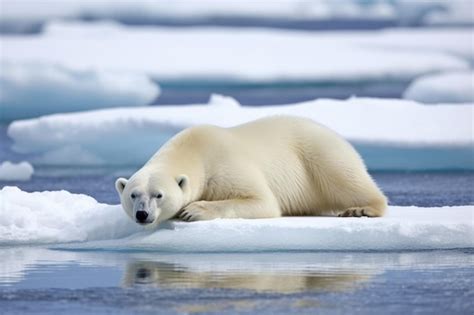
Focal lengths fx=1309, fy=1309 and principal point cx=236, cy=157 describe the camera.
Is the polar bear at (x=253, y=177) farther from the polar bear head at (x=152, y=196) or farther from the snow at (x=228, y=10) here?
the snow at (x=228, y=10)

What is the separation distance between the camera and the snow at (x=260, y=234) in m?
5.96

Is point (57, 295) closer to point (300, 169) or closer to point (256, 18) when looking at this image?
point (300, 169)

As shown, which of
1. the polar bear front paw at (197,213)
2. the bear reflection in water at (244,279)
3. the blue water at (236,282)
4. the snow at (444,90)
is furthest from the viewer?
the snow at (444,90)

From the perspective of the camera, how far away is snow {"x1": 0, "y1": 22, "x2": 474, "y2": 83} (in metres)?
17.1

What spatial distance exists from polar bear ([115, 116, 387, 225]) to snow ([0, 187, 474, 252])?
0.49ft

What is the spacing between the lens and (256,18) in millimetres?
22906

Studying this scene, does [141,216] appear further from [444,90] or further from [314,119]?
[444,90]

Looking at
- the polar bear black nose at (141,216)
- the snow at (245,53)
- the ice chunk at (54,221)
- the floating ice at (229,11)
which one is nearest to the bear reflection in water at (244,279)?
the polar bear black nose at (141,216)

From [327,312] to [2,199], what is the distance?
2573 millimetres

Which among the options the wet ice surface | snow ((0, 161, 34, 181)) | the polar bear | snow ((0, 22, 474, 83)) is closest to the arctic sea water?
the wet ice surface

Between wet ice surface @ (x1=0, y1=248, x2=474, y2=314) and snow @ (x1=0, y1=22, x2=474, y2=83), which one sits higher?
snow @ (x1=0, y1=22, x2=474, y2=83)

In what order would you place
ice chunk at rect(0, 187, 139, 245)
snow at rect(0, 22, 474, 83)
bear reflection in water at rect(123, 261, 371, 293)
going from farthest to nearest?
1. snow at rect(0, 22, 474, 83)
2. ice chunk at rect(0, 187, 139, 245)
3. bear reflection in water at rect(123, 261, 371, 293)

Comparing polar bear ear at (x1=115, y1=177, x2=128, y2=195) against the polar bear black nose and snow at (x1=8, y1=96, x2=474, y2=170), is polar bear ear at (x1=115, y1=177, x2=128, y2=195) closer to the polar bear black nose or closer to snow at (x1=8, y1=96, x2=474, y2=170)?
the polar bear black nose

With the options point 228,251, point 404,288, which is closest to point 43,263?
point 228,251
